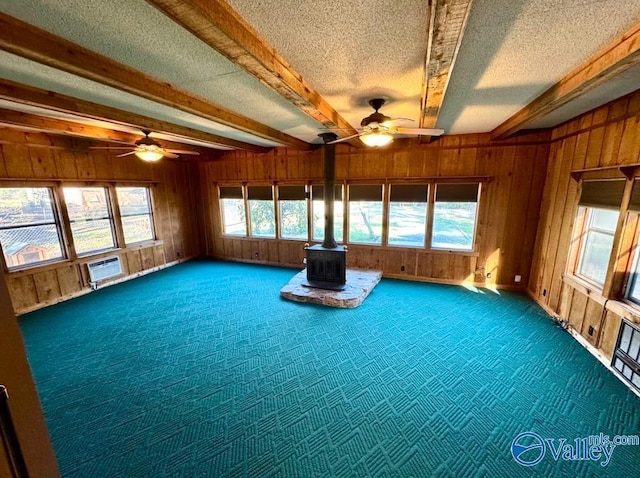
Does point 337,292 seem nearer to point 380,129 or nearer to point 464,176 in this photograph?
point 380,129

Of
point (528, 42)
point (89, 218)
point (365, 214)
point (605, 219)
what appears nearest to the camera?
point (528, 42)

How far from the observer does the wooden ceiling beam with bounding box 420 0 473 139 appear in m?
1.31

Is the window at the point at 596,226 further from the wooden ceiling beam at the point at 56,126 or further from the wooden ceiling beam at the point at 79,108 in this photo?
the wooden ceiling beam at the point at 56,126

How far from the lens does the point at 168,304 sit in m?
4.25

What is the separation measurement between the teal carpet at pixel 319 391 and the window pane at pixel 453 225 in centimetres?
127

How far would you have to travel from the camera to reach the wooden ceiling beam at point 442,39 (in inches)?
51.5

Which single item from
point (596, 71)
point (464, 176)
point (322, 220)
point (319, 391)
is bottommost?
point (319, 391)

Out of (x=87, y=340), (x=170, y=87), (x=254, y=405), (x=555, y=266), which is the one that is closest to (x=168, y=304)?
(x=87, y=340)

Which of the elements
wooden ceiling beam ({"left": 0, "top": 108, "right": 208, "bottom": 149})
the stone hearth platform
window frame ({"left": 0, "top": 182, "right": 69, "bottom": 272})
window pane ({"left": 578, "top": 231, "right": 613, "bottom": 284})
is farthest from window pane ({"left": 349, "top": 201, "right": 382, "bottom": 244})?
window frame ({"left": 0, "top": 182, "right": 69, "bottom": 272})

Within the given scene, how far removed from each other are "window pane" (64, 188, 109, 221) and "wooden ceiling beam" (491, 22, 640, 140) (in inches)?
261

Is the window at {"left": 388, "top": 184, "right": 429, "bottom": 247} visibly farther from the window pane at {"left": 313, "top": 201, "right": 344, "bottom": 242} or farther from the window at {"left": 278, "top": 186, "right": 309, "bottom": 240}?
the window at {"left": 278, "top": 186, "right": 309, "bottom": 240}

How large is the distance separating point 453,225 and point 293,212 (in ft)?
10.6

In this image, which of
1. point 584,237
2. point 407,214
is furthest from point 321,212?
point 584,237

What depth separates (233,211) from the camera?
6.61 meters
